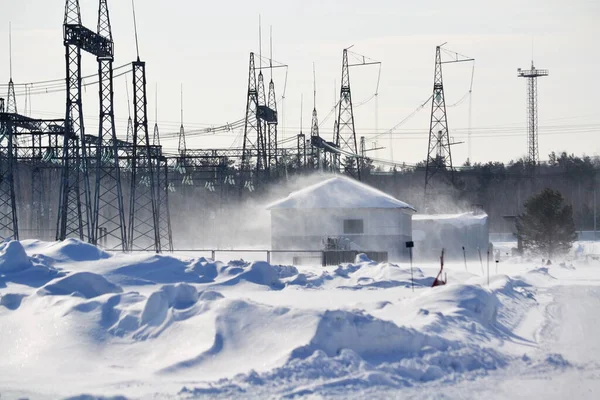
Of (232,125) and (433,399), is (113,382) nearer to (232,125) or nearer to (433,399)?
(433,399)

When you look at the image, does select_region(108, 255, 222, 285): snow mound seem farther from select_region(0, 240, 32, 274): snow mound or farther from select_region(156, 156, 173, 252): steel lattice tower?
select_region(156, 156, 173, 252): steel lattice tower

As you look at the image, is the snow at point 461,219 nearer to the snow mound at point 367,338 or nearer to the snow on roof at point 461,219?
the snow on roof at point 461,219

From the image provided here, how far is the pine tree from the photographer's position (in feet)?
223

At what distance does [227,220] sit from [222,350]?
8360 cm

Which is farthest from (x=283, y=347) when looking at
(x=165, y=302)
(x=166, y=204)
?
(x=166, y=204)

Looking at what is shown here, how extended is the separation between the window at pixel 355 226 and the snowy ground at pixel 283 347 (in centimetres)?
3523

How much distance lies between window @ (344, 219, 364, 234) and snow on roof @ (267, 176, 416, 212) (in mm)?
936

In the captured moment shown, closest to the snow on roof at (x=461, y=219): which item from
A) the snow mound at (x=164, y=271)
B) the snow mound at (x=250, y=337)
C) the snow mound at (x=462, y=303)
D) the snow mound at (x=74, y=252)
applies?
the snow mound at (x=164, y=271)

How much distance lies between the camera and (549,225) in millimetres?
68500

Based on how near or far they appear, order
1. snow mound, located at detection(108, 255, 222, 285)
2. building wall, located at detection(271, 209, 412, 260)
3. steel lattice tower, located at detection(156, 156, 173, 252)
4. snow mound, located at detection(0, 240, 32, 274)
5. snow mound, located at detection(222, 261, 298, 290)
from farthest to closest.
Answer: steel lattice tower, located at detection(156, 156, 173, 252)
building wall, located at detection(271, 209, 412, 260)
snow mound, located at detection(222, 261, 298, 290)
snow mound, located at detection(108, 255, 222, 285)
snow mound, located at detection(0, 240, 32, 274)

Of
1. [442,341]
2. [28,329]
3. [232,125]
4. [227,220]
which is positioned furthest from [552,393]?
[232,125]

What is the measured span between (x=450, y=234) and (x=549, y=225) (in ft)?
26.7

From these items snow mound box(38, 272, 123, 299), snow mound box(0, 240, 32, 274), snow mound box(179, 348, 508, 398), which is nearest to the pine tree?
snow mound box(0, 240, 32, 274)

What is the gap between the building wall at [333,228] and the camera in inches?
2314
